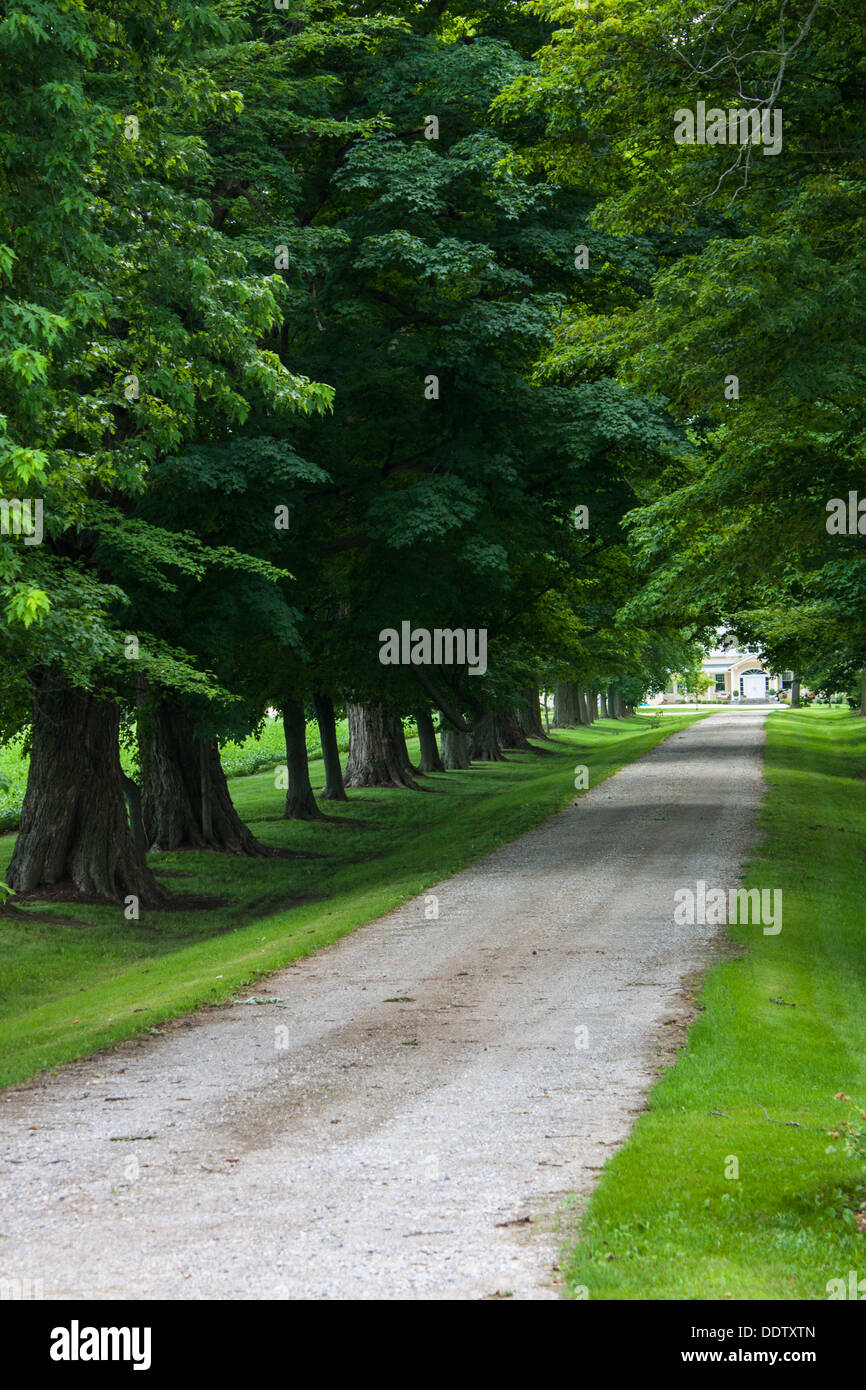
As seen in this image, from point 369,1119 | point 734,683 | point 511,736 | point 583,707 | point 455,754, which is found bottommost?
point 369,1119

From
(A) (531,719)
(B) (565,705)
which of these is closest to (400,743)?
(A) (531,719)

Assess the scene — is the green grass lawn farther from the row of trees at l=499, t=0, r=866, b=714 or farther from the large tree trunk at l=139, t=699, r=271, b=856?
the large tree trunk at l=139, t=699, r=271, b=856

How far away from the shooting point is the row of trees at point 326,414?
16.0m

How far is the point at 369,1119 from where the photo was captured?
8883 millimetres

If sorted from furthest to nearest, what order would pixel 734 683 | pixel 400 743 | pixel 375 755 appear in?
1. pixel 734 683
2. pixel 400 743
3. pixel 375 755

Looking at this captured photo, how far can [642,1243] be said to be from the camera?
20.8 ft

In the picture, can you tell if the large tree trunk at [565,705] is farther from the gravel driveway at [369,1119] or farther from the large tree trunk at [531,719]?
the gravel driveway at [369,1119]

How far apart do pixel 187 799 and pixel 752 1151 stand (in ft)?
71.3

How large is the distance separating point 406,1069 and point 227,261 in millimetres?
9212

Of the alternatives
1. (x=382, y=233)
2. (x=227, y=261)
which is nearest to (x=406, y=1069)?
(x=227, y=261)

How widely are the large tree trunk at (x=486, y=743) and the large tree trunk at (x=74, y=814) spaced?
3038 centimetres

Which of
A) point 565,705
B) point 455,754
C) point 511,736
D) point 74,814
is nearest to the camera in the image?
point 74,814

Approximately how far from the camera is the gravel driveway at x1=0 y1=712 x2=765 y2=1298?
624 centimetres

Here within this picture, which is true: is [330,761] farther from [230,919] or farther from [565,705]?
[565,705]
